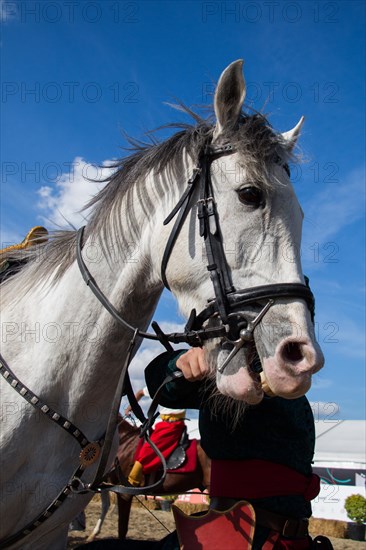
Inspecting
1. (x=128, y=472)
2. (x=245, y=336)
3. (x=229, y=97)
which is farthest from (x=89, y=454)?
(x=128, y=472)

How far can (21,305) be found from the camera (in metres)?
2.75

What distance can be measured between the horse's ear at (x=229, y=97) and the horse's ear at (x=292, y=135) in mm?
304

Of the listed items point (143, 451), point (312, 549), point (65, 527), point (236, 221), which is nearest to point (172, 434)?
point (143, 451)

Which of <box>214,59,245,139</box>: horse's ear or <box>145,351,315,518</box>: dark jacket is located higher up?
<box>214,59,245,139</box>: horse's ear

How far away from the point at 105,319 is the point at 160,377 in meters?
0.56

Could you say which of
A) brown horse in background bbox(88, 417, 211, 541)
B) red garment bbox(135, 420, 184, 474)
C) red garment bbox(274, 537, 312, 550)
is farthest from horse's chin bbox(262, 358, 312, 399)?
red garment bbox(135, 420, 184, 474)

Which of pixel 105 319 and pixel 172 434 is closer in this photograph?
pixel 105 319

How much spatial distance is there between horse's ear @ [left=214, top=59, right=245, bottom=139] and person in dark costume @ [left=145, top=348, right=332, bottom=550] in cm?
112

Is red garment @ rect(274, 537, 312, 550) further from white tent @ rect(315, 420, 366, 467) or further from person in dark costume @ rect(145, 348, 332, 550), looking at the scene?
white tent @ rect(315, 420, 366, 467)

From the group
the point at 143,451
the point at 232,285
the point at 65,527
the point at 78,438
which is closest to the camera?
the point at 232,285

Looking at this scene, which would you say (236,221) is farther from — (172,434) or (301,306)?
(172,434)

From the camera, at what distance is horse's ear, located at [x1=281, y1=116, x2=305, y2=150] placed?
258cm

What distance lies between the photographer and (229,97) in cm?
241

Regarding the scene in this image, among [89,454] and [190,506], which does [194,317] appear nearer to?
[89,454]
